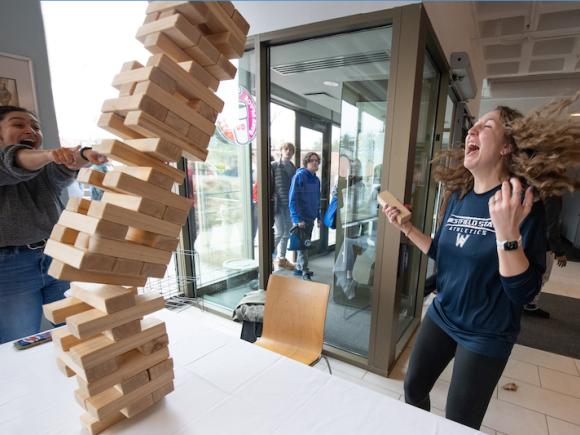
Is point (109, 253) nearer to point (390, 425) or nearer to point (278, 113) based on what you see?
point (390, 425)

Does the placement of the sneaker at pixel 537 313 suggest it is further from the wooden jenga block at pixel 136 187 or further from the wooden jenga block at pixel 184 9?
the wooden jenga block at pixel 184 9

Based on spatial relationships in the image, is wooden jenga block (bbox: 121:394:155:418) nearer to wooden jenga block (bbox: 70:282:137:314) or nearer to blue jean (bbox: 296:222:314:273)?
wooden jenga block (bbox: 70:282:137:314)

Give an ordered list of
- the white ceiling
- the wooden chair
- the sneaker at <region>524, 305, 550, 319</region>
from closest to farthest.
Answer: the wooden chair
the white ceiling
the sneaker at <region>524, 305, 550, 319</region>

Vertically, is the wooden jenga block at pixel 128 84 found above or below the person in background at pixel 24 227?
above

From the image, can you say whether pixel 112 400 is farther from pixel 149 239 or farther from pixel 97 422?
pixel 149 239

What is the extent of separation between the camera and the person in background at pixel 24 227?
1.34 m

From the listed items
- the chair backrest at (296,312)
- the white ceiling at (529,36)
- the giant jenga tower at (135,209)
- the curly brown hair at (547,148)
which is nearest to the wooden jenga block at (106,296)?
the giant jenga tower at (135,209)

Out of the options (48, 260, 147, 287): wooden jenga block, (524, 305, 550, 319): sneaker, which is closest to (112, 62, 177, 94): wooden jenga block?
(48, 260, 147, 287): wooden jenga block

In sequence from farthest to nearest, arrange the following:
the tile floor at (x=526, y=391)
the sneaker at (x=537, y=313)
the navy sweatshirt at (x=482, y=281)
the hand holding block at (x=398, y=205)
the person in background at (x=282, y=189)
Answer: the sneaker at (x=537, y=313), the person in background at (x=282, y=189), the tile floor at (x=526, y=391), the hand holding block at (x=398, y=205), the navy sweatshirt at (x=482, y=281)

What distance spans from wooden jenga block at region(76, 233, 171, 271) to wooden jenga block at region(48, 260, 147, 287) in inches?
2.9

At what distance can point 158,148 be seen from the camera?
2.48 ft

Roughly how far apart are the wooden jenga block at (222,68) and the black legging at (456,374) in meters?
1.26

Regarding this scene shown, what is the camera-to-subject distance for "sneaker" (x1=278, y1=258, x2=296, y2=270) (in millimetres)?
3191

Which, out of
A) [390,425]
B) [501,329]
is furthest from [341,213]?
[390,425]
